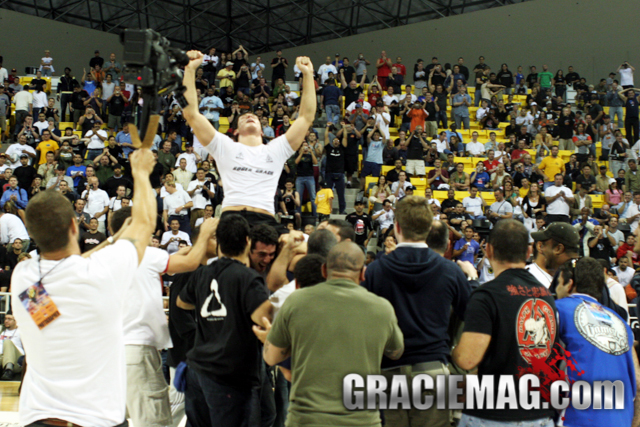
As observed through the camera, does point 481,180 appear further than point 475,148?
No

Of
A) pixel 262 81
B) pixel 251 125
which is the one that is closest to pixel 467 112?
pixel 262 81

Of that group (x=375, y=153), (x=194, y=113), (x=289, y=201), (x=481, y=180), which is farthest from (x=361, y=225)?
(x=194, y=113)

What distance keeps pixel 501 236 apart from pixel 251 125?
2.32 meters

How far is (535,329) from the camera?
3.53m

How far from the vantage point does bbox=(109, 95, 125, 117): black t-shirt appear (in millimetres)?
17891

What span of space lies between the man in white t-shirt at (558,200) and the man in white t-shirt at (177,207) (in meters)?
8.53

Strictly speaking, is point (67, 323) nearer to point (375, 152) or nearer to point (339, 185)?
point (339, 185)

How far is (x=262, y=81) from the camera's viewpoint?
19984mm

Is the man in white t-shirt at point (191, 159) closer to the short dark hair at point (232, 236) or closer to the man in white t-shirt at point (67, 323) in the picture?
the short dark hair at point (232, 236)

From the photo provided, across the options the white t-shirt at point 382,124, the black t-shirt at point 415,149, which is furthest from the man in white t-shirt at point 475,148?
the white t-shirt at point 382,124

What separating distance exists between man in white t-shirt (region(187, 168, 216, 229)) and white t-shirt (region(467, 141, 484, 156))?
26.8 feet

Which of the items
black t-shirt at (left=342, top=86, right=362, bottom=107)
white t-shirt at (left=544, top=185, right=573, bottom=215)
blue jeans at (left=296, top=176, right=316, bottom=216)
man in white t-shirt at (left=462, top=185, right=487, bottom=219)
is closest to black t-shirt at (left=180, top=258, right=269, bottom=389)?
blue jeans at (left=296, top=176, right=316, bottom=216)

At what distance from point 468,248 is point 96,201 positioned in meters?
8.15

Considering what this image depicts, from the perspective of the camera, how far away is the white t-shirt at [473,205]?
15.2 m
